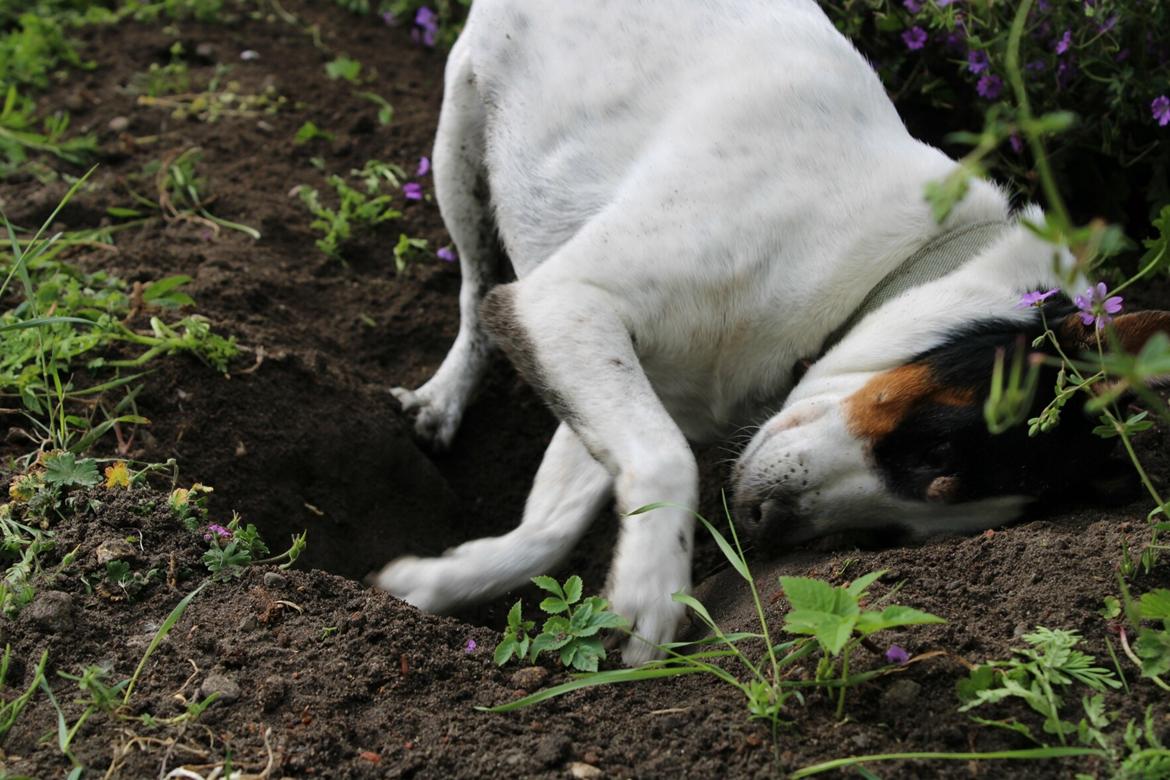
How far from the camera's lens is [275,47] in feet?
19.3

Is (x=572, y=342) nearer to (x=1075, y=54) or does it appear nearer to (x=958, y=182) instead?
(x=958, y=182)

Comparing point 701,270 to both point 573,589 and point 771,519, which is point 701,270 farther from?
point 573,589

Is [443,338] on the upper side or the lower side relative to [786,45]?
lower

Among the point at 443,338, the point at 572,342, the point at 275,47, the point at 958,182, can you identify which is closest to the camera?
the point at 958,182

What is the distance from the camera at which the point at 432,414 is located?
13.7ft

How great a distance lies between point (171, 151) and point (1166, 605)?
4047 millimetres

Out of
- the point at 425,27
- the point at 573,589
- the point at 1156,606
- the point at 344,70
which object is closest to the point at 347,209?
the point at 344,70

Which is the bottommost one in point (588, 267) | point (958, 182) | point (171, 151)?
point (171, 151)

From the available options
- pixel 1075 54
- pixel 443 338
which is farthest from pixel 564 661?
pixel 1075 54

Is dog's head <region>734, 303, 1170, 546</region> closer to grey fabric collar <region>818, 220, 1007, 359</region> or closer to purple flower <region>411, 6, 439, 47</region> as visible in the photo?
grey fabric collar <region>818, 220, 1007, 359</region>

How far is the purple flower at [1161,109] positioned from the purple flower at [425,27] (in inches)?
135

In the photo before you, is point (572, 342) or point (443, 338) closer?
point (572, 342)

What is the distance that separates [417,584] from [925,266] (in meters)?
1.54

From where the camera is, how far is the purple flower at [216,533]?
2777mm
